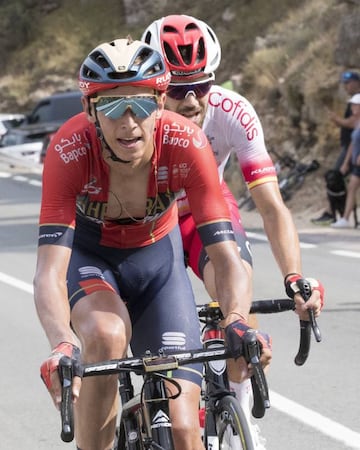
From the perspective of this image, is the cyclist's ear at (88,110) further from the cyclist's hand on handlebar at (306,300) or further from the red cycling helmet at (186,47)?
the red cycling helmet at (186,47)

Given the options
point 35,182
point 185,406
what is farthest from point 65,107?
point 185,406

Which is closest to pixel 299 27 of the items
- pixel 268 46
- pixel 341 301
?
pixel 268 46

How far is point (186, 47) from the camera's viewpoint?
6.14 metres

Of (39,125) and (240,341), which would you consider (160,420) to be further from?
(39,125)

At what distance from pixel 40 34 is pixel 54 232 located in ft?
141

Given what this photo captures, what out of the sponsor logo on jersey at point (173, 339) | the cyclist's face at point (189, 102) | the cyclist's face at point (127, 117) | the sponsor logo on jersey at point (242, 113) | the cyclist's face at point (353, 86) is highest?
the cyclist's face at point (127, 117)

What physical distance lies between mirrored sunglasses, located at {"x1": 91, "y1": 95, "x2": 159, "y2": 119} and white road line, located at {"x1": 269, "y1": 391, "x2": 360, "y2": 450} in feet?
8.84

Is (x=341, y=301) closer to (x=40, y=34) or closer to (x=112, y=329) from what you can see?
(x=112, y=329)

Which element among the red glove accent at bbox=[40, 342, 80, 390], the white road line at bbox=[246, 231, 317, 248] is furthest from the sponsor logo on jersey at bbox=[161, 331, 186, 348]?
the white road line at bbox=[246, 231, 317, 248]

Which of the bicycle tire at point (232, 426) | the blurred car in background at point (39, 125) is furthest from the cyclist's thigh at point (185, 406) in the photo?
the blurred car in background at point (39, 125)

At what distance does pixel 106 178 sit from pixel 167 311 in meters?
0.58

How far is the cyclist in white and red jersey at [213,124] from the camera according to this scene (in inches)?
226

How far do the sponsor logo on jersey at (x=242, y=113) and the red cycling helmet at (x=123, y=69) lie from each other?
132 cm

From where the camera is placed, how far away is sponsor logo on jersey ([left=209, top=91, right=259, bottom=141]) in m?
6.04
